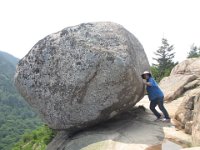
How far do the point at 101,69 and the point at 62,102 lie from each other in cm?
158

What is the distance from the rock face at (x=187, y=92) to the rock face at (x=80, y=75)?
1.73 meters

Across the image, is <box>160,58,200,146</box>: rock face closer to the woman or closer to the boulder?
the boulder

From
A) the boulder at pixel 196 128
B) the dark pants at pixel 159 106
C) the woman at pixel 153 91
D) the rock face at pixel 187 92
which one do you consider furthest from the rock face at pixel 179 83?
the boulder at pixel 196 128

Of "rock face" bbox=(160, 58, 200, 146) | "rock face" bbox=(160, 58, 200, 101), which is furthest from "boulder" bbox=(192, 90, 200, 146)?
"rock face" bbox=(160, 58, 200, 101)

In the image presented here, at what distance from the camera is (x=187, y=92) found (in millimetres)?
18141

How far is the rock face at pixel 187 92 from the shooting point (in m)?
10.9

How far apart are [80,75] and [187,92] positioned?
8199 mm

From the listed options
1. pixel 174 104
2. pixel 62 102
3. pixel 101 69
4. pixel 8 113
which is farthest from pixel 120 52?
pixel 8 113

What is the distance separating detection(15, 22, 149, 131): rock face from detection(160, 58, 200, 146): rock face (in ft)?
5.67

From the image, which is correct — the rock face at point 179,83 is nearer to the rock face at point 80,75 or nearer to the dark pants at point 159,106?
the dark pants at point 159,106

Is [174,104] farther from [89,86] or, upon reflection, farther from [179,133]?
[89,86]

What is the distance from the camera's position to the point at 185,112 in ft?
39.9

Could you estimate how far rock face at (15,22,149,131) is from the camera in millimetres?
11562

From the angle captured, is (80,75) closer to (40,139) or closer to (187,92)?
(187,92)
